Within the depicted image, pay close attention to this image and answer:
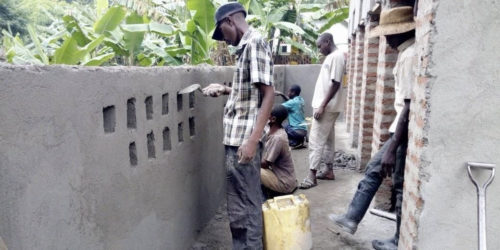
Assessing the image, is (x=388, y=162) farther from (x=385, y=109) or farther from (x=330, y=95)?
(x=330, y=95)

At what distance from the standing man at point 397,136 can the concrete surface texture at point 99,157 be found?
1.43 meters

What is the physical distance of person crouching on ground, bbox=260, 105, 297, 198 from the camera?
4.38 meters

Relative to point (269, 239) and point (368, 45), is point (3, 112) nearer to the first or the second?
point (269, 239)

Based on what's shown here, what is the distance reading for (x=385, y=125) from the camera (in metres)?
4.48

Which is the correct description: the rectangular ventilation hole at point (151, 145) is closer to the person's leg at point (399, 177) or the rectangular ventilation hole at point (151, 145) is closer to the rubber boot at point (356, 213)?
the rubber boot at point (356, 213)

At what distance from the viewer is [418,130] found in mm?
2377

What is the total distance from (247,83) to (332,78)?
8.53ft

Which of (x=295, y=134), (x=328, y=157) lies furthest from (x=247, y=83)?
(x=295, y=134)

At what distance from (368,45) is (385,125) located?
1.84 m

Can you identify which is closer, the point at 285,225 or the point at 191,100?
the point at 285,225

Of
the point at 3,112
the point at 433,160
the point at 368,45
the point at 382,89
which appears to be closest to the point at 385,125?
the point at 382,89

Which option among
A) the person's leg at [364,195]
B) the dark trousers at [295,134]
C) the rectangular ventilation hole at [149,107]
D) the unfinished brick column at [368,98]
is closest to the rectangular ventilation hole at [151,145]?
A: the rectangular ventilation hole at [149,107]

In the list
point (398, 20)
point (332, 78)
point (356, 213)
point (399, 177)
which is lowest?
point (356, 213)

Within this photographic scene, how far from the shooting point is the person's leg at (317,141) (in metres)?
5.43
